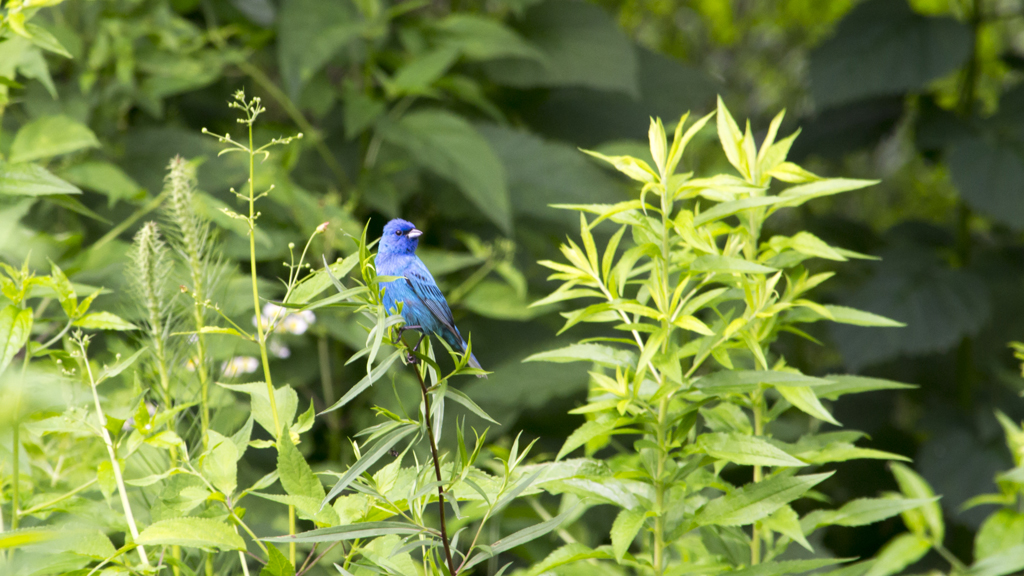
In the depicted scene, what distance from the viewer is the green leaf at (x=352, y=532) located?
405 millimetres

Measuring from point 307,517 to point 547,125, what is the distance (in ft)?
5.78

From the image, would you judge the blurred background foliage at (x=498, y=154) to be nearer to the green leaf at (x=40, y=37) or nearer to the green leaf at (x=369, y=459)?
the green leaf at (x=40, y=37)

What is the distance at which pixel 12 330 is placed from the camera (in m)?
0.50

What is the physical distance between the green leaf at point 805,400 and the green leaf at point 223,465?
1.31ft

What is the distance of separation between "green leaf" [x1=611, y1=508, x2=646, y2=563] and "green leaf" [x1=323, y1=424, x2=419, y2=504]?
0.67 feet

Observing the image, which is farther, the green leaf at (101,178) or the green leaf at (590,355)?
the green leaf at (101,178)

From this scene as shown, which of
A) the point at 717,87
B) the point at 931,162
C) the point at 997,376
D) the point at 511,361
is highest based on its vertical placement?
the point at 717,87

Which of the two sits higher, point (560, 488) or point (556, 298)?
point (556, 298)

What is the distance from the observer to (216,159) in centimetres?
153

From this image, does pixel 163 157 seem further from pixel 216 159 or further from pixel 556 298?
pixel 556 298

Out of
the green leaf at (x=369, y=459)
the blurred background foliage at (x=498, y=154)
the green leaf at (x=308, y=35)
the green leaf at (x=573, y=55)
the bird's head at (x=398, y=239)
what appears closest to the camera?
→ the green leaf at (x=369, y=459)

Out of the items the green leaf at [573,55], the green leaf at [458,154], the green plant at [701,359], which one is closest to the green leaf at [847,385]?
the green plant at [701,359]

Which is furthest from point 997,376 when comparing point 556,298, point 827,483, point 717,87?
point 556,298

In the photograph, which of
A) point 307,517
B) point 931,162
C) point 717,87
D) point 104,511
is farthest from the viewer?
point 931,162
